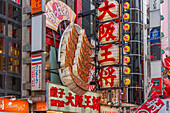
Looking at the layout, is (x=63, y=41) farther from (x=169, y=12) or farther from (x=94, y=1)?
(x=169, y=12)

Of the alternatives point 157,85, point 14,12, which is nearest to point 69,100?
point 14,12

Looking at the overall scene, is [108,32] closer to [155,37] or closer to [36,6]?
[36,6]

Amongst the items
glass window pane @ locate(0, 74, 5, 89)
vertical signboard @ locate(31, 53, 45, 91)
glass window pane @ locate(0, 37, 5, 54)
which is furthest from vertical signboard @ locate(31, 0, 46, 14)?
glass window pane @ locate(0, 74, 5, 89)

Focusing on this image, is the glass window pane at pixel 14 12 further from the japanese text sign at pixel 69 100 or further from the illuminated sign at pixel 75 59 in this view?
the japanese text sign at pixel 69 100

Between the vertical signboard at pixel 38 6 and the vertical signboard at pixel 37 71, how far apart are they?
11.0ft

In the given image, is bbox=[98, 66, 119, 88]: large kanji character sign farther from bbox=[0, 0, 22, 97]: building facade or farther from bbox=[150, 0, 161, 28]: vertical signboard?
bbox=[150, 0, 161, 28]: vertical signboard

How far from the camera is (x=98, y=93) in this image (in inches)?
→ 1265

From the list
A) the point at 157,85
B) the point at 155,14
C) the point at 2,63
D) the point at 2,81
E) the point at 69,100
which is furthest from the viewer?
the point at 155,14

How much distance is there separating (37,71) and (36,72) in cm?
11

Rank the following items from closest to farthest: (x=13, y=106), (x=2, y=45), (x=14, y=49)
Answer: (x=13, y=106) → (x=2, y=45) → (x=14, y=49)

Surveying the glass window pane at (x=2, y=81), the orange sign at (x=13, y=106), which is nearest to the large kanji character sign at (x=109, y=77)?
the orange sign at (x=13, y=106)

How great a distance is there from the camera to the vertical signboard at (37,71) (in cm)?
2510

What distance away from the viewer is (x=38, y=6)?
84.6 feet

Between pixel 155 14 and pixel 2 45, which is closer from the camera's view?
pixel 2 45
